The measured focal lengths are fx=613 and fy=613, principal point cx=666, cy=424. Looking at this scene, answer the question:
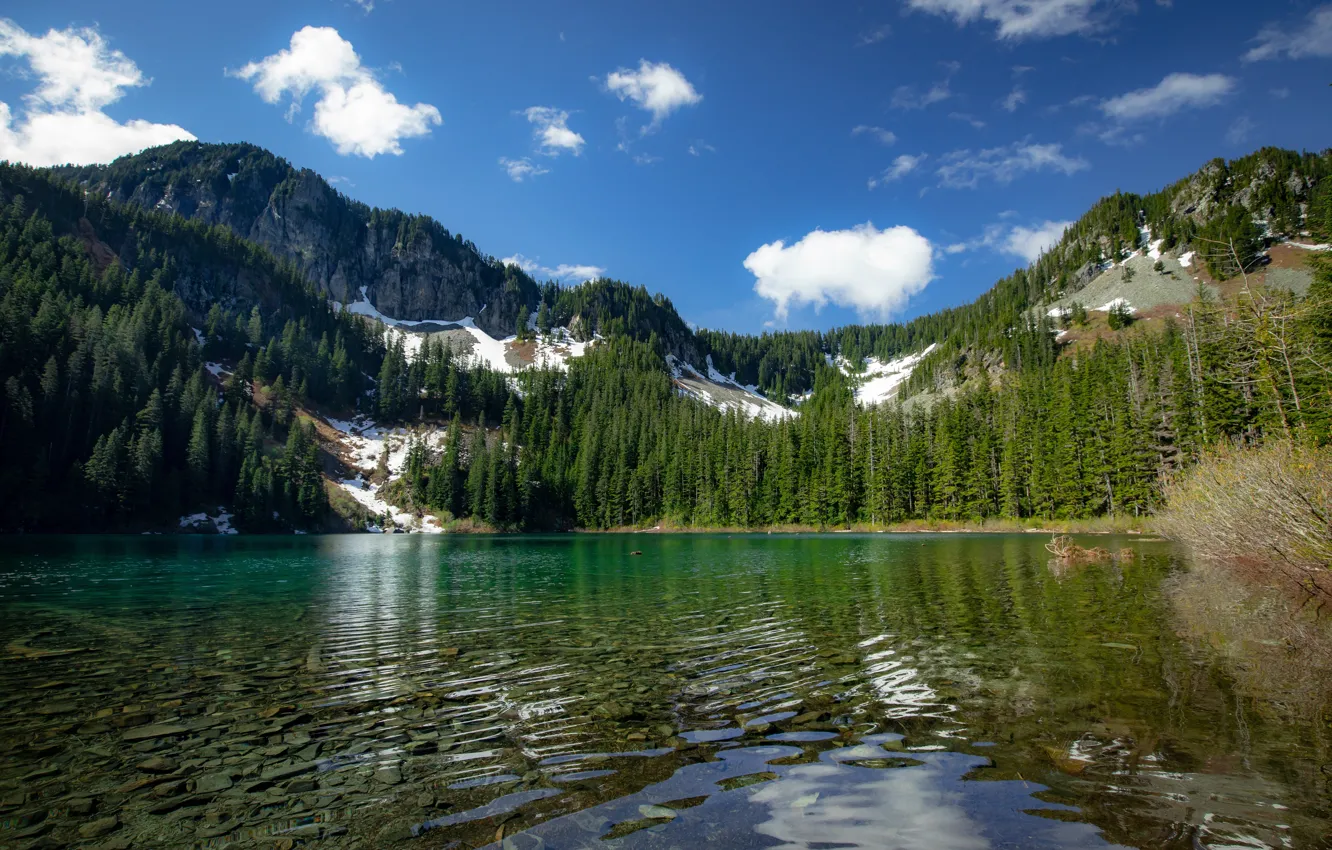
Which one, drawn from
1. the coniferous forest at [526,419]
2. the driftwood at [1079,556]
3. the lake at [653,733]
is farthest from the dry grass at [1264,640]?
the driftwood at [1079,556]

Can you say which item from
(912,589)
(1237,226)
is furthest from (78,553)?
(1237,226)

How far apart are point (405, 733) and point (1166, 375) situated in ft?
323

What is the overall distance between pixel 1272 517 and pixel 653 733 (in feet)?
62.1

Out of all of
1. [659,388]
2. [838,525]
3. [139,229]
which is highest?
[139,229]

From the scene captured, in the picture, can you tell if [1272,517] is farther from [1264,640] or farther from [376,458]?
[376,458]

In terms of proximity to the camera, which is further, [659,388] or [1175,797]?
[659,388]

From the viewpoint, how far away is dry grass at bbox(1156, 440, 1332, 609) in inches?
599

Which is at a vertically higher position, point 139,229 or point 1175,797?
point 139,229

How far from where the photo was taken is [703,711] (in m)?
9.53

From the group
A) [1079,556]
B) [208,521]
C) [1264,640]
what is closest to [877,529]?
[1079,556]

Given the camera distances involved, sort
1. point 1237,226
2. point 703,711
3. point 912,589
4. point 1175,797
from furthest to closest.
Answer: point 1237,226
point 912,589
point 703,711
point 1175,797

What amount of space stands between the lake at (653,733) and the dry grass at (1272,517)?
3.71 metres

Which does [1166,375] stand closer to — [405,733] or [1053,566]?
[1053,566]

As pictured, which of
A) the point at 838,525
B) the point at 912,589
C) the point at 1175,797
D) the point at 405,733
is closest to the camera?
the point at 1175,797
